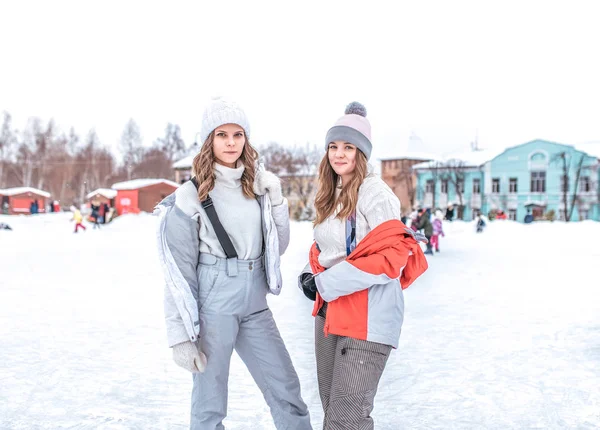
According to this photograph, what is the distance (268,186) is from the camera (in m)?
2.55

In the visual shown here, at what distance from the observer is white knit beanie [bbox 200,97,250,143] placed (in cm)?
249

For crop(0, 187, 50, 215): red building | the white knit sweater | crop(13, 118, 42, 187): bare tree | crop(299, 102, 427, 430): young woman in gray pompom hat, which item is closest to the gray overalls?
crop(299, 102, 427, 430): young woman in gray pompom hat

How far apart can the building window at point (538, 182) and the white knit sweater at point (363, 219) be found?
4442 cm

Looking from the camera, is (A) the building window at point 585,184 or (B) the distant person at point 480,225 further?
(A) the building window at point 585,184

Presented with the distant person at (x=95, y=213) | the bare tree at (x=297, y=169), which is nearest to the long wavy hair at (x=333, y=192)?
the distant person at (x=95, y=213)

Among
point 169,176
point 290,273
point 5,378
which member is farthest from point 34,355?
point 169,176

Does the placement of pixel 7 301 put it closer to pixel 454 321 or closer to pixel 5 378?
pixel 5 378

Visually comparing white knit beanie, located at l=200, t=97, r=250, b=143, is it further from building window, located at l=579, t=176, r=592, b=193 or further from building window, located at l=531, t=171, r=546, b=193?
building window, located at l=531, t=171, r=546, b=193

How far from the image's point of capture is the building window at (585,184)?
137 feet

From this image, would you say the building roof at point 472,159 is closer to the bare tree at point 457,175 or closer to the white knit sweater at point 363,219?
the bare tree at point 457,175

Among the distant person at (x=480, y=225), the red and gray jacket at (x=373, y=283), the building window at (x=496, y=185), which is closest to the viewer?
the red and gray jacket at (x=373, y=283)

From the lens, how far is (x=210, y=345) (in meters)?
2.49

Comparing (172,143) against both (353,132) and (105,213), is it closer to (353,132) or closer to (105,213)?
(105,213)

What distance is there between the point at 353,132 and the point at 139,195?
41.0m
